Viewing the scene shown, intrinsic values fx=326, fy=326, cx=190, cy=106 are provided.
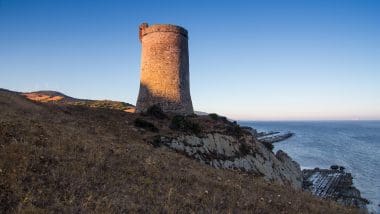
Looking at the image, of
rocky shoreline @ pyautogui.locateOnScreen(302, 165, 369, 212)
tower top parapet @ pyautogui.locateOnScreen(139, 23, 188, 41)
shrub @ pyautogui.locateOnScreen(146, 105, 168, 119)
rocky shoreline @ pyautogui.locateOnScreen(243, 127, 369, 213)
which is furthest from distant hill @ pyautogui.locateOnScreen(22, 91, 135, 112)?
rocky shoreline @ pyautogui.locateOnScreen(302, 165, 369, 212)

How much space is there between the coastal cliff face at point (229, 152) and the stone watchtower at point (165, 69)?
766 cm

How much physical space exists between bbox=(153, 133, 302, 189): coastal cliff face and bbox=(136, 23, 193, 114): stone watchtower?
25.1ft

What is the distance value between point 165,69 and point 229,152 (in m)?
11.5

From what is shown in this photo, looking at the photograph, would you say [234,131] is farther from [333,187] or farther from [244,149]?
[333,187]

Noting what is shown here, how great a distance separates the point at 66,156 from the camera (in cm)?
1025

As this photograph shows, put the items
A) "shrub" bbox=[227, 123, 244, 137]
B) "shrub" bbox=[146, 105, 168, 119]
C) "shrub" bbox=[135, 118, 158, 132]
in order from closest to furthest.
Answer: "shrub" bbox=[135, 118, 158, 132], "shrub" bbox=[146, 105, 168, 119], "shrub" bbox=[227, 123, 244, 137]

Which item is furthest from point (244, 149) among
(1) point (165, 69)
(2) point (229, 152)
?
(1) point (165, 69)

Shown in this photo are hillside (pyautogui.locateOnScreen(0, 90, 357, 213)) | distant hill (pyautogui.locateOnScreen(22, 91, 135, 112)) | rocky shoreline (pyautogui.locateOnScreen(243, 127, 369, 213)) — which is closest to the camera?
hillside (pyautogui.locateOnScreen(0, 90, 357, 213))

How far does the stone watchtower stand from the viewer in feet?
106

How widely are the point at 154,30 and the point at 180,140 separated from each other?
1485 cm

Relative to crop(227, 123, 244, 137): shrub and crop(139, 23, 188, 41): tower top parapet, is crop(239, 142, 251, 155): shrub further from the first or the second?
crop(139, 23, 188, 41): tower top parapet

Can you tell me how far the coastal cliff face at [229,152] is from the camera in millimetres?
21969

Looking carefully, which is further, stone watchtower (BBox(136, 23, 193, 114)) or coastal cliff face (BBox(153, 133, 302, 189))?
stone watchtower (BBox(136, 23, 193, 114))

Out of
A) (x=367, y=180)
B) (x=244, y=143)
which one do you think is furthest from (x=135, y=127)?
(x=367, y=180)
